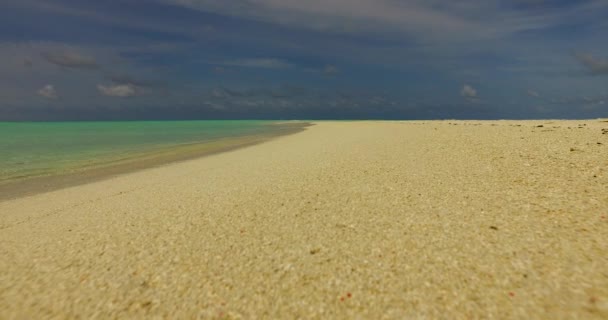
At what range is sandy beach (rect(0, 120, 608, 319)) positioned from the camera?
4.41 m

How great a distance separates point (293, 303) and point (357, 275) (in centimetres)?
114

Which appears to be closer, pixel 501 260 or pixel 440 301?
pixel 440 301

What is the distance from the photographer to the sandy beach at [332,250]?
4.41m

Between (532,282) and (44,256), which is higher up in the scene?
(532,282)

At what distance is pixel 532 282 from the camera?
4.53m

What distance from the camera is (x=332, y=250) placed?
6035 mm

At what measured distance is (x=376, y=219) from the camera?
24.5 ft

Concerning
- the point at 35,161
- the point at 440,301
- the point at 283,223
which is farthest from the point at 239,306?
the point at 35,161

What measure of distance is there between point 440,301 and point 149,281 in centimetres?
431

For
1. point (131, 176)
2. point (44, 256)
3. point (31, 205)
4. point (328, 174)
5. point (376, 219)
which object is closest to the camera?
point (44, 256)

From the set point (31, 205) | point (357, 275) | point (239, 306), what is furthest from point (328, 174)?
point (31, 205)

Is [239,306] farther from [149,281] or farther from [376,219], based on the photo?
[376,219]

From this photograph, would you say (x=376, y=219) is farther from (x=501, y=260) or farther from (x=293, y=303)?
(x=293, y=303)

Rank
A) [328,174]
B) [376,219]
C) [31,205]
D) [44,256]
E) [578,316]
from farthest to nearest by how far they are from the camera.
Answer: [328,174] → [31,205] → [376,219] → [44,256] → [578,316]
